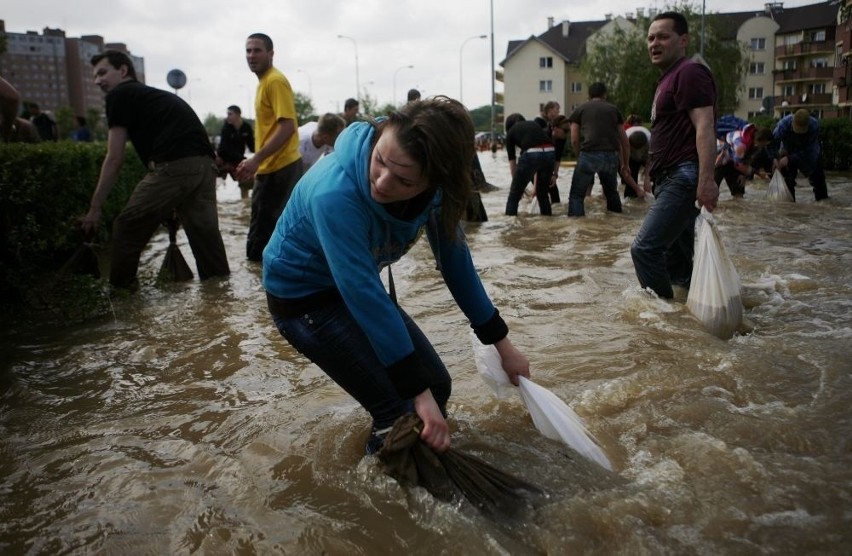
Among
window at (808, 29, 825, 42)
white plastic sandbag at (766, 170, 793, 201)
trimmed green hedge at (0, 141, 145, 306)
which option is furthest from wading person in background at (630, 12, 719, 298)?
window at (808, 29, 825, 42)

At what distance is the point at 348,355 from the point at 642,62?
43.2 m

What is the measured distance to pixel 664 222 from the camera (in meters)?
4.36

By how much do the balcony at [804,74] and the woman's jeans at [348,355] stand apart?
69.5 metres

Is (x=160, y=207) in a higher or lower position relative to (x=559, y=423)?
higher

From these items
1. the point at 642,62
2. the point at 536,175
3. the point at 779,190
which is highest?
the point at 642,62

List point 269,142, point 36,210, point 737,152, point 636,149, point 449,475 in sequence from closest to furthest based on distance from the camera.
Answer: point 449,475 → point 36,210 → point 269,142 → point 737,152 → point 636,149

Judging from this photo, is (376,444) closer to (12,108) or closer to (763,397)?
(763,397)

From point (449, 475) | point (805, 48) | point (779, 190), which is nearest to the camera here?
point (449, 475)

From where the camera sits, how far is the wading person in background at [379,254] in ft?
6.60

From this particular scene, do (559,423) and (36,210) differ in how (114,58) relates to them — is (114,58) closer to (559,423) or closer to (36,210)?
(36,210)

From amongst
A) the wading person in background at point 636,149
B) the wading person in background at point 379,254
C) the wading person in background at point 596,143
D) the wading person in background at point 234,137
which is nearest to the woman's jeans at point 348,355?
the wading person in background at point 379,254

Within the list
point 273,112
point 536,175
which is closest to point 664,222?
point 273,112

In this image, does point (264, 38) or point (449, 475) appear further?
point (264, 38)

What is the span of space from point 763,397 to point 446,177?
2044 millimetres
